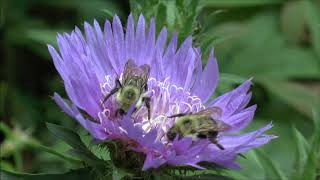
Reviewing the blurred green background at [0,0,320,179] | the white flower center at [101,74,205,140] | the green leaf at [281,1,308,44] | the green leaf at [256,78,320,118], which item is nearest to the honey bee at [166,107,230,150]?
the white flower center at [101,74,205,140]

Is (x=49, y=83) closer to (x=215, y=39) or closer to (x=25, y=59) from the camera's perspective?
(x=25, y=59)

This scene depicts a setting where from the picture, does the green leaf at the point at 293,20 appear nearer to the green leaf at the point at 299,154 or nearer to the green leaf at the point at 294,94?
the green leaf at the point at 294,94

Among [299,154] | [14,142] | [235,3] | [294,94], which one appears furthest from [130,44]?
[294,94]

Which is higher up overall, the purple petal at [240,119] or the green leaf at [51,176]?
the purple petal at [240,119]

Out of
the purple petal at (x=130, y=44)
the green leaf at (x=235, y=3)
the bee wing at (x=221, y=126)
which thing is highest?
the green leaf at (x=235, y=3)

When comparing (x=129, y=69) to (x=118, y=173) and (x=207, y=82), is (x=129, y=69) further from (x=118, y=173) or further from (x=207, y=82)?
(x=118, y=173)

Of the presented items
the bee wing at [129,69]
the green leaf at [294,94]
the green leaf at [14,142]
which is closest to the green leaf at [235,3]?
the green leaf at [294,94]

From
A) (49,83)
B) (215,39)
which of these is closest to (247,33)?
(49,83)
